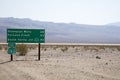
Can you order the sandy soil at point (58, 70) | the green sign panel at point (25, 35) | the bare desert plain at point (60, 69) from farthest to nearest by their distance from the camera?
1. the green sign panel at point (25, 35)
2. the bare desert plain at point (60, 69)
3. the sandy soil at point (58, 70)

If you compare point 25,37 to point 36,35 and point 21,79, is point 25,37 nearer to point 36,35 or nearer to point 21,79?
point 36,35

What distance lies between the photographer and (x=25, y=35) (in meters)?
29.6

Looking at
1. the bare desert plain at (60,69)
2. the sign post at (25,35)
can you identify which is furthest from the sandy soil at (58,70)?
the sign post at (25,35)

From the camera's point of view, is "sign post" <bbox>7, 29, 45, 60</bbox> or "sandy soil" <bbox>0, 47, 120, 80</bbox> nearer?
"sandy soil" <bbox>0, 47, 120, 80</bbox>

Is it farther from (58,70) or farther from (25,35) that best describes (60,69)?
(25,35)

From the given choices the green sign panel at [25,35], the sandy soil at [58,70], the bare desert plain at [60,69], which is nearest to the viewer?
the sandy soil at [58,70]

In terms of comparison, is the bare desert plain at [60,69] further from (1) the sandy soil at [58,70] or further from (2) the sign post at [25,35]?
(2) the sign post at [25,35]

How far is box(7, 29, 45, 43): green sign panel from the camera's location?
2920cm

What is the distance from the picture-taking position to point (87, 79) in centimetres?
1554

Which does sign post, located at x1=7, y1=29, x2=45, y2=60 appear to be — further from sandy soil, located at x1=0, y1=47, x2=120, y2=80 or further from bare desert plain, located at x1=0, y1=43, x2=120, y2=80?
sandy soil, located at x1=0, y1=47, x2=120, y2=80

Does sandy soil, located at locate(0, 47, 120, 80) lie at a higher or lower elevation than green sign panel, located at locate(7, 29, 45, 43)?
lower

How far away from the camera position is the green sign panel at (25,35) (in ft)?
95.8

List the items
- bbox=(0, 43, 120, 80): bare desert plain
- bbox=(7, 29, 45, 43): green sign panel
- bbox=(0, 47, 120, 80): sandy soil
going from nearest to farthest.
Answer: bbox=(0, 47, 120, 80): sandy soil
bbox=(0, 43, 120, 80): bare desert plain
bbox=(7, 29, 45, 43): green sign panel

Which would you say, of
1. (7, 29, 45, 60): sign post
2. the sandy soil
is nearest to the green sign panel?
(7, 29, 45, 60): sign post
